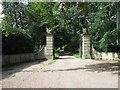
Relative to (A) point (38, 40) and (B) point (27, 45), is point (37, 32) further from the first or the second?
(B) point (27, 45)

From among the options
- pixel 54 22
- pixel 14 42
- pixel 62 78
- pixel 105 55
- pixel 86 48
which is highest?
pixel 54 22

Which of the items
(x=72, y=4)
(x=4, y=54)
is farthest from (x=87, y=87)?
(x=4, y=54)

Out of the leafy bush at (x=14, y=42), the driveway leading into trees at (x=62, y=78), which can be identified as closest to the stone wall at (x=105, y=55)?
the driveway leading into trees at (x=62, y=78)

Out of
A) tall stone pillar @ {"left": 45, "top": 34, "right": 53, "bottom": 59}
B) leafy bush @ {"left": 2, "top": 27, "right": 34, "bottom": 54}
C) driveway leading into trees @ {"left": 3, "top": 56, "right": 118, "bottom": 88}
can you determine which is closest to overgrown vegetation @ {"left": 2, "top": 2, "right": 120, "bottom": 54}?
leafy bush @ {"left": 2, "top": 27, "right": 34, "bottom": 54}

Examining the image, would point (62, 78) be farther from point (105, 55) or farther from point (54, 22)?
point (105, 55)

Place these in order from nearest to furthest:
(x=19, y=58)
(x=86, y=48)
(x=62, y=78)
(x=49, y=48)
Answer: (x=62, y=78) → (x=19, y=58) → (x=86, y=48) → (x=49, y=48)

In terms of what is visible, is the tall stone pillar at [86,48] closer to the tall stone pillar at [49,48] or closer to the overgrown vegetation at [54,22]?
the overgrown vegetation at [54,22]

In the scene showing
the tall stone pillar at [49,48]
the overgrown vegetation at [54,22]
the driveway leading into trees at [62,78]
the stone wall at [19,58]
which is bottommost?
the driveway leading into trees at [62,78]

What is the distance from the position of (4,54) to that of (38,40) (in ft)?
41.9

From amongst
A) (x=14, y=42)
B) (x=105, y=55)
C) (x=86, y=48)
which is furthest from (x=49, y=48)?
(x=105, y=55)

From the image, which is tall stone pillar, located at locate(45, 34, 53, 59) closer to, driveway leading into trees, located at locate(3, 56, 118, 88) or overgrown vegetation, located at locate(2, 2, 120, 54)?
overgrown vegetation, located at locate(2, 2, 120, 54)

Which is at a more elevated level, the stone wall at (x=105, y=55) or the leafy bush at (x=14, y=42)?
the leafy bush at (x=14, y=42)

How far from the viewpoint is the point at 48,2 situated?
22.8ft

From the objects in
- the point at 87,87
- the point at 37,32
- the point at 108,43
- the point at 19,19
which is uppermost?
the point at 19,19
